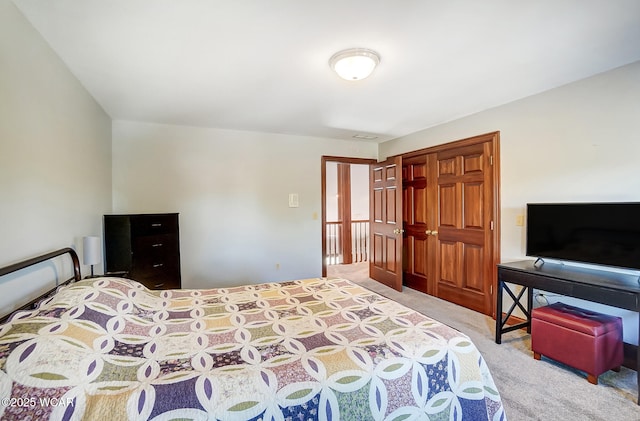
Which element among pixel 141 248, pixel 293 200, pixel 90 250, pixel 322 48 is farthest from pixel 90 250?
pixel 293 200

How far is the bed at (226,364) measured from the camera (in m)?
0.96

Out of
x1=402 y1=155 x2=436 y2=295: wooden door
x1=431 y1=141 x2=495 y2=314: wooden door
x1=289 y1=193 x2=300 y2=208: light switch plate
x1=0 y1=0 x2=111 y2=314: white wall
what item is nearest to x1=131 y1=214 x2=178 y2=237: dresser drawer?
x1=0 y1=0 x2=111 y2=314: white wall

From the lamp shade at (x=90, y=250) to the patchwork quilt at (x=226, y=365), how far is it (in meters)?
0.78

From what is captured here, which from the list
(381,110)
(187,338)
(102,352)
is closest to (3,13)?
(102,352)

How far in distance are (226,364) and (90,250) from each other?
1.83m

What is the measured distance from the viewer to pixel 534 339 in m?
2.38

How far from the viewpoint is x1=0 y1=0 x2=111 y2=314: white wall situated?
143cm

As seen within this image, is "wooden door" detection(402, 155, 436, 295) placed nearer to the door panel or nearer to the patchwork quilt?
the door panel

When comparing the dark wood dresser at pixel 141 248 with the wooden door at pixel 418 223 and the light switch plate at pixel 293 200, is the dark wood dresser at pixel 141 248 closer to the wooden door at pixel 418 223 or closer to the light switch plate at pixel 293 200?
the light switch plate at pixel 293 200

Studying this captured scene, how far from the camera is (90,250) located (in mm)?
2270

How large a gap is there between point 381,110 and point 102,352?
3190 millimetres

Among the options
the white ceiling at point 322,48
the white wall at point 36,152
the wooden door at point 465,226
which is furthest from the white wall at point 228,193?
the wooden door at point 465,226

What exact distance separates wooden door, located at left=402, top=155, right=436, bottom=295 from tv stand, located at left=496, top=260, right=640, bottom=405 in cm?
136

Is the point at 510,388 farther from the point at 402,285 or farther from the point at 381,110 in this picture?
the point at 381,110
